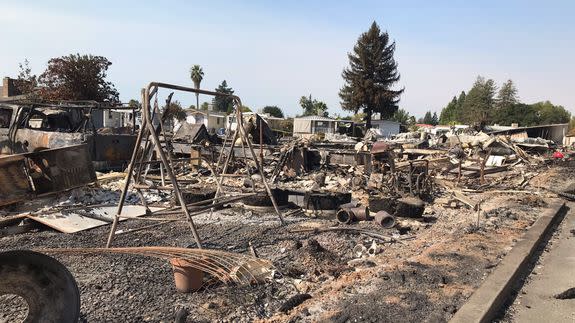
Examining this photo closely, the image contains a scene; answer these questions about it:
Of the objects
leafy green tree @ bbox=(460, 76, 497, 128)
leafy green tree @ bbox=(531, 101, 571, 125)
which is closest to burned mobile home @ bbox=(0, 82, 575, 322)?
leafy green tree @ bbox=(460, 76, 497, 128)

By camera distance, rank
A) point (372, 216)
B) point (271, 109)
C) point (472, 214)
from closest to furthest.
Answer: point (372, 216), point (472, 214), point (271, 109)

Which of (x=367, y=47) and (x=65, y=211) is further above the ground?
(x=367, y=47)

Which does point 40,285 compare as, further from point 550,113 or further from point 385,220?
point 550,113

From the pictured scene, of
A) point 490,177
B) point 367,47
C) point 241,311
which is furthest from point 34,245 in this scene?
point 367,47

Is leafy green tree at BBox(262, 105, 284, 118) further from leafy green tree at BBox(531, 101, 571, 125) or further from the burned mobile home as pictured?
the burned mobile home

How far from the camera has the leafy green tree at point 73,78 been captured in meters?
31.9

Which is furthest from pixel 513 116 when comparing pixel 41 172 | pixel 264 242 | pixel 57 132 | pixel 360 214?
pixel 41 172

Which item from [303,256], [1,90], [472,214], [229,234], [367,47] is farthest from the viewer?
[367,47]

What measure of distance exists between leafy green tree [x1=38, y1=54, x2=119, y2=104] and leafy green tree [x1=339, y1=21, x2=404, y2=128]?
112 feet

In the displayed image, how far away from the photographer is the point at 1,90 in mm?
41094

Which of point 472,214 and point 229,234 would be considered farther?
point 472,214

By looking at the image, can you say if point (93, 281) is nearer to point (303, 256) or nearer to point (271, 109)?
point (303, 256)

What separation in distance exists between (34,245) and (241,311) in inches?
142

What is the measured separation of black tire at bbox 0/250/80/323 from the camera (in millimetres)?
2859
